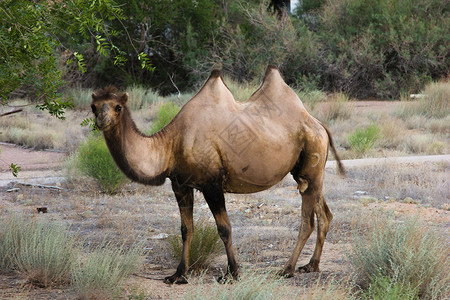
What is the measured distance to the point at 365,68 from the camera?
24.3 m

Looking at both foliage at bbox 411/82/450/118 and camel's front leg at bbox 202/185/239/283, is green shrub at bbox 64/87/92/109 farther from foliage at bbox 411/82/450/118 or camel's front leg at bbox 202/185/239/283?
camel's front leg at bbox 202/185/239/283

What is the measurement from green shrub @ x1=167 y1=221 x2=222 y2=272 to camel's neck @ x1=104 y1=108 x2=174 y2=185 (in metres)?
1.20

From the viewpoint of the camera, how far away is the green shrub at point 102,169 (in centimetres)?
1067

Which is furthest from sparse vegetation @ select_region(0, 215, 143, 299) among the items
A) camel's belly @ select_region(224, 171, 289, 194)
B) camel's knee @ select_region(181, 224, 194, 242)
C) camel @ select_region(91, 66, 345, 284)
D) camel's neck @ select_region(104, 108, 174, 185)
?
camel's belly @ select_region(224, 171, 289, 194)

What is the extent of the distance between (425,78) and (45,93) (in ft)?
67.9

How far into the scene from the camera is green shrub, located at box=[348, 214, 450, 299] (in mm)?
5035

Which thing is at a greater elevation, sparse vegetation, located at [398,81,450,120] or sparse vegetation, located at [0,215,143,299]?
sparse vegetation, located at [398,81,450,120]

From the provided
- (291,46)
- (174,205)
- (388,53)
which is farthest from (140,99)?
(174,205)

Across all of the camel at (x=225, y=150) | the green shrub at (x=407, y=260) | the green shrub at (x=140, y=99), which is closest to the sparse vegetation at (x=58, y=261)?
the camel at (x=225, y=150)

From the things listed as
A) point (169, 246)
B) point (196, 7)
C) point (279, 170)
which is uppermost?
point (196, 7)

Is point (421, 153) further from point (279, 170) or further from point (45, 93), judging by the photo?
point (45, 93)

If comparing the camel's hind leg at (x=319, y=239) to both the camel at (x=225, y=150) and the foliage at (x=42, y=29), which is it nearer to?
the camel at (x=225, y=150)

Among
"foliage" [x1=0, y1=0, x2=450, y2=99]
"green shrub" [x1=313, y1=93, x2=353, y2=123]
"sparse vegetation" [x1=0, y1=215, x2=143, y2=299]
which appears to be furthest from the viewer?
"foliage" [x1=0, y1=0, x2=450, y2=99]

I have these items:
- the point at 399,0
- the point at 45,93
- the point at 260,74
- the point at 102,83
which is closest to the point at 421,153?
the point at 260,74
